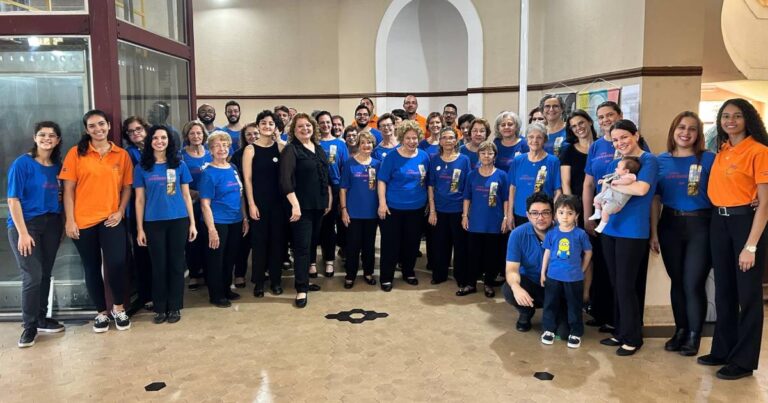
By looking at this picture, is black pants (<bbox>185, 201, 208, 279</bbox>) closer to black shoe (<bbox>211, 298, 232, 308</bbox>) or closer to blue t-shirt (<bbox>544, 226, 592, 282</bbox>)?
black shoe (<bbox>211, 298, 232, 308</bbox>)

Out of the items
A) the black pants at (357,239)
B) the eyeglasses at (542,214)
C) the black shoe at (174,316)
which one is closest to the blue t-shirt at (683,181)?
the eyeglasses at (542,214)

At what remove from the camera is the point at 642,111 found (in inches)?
154

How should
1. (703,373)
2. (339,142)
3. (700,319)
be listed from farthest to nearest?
(339,142), (700,319), (703,373)

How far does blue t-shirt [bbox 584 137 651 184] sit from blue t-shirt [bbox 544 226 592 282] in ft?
1.07

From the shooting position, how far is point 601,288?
3.89 metres

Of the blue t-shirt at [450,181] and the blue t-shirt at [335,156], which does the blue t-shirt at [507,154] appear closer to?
the blue t-shirt at [450,181]

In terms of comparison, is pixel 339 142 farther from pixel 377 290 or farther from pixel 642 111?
pixel 642 111

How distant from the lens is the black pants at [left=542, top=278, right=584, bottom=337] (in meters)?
3.58

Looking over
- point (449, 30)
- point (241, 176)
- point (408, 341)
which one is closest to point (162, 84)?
point (241, 176)

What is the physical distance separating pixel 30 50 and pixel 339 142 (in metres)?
2.43

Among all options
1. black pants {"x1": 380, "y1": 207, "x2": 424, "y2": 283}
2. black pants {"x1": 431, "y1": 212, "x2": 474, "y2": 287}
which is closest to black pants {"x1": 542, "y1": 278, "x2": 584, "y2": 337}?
black pants {"x1": 431, "y1": 212, "x2": 474, "y2": 287}

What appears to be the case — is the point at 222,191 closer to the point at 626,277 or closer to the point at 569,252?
the point at 569,252

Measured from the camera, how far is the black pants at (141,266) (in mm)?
4230

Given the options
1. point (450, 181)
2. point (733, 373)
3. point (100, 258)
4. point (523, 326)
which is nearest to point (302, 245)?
point (450, 181)
